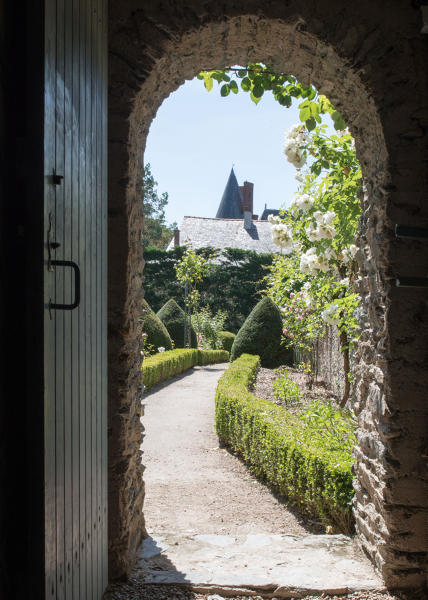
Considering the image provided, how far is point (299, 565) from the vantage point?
2689 millimetres

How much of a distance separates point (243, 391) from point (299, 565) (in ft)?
11.4

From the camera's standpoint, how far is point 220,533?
3633 mm

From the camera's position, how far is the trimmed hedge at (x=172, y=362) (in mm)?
8961

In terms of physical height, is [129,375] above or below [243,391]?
above

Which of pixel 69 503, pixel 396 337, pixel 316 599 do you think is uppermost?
pixel 396 337

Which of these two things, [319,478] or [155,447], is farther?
[155,447]

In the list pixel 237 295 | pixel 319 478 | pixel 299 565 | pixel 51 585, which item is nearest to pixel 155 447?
pixel 319 478

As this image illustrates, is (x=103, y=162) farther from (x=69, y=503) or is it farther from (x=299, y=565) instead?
(x=299, y=565)

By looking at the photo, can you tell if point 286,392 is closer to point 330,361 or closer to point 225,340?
point 330,361

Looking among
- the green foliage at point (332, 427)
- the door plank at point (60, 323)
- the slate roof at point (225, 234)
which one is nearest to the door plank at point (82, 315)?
the door plank at point (60, 323)

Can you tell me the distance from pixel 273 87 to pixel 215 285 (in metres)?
14.3

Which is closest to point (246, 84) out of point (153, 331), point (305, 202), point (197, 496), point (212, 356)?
point (305, 202)
